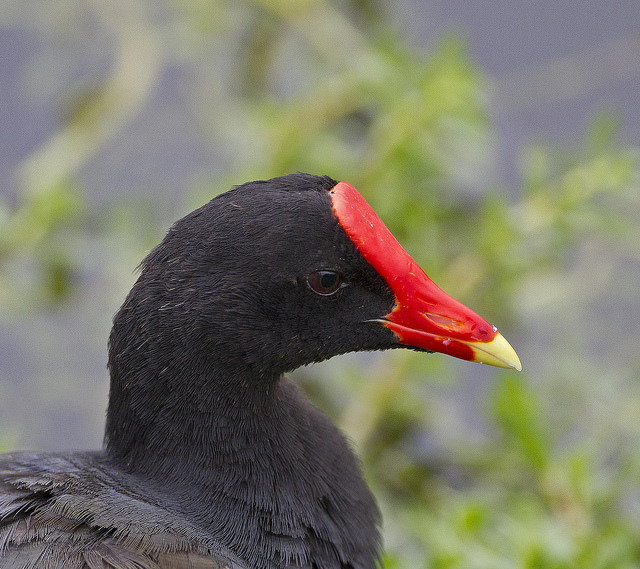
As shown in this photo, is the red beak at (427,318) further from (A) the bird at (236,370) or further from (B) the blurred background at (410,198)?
(B) the blurred background at (410,198)

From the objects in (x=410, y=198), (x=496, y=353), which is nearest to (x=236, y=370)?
(x=496, y=353)

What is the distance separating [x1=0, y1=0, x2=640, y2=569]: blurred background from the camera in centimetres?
286

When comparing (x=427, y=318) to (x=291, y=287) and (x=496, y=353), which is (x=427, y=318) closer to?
(x=496, y=353)

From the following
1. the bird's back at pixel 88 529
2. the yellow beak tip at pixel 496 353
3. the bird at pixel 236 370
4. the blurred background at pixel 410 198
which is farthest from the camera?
the blurred background at pixel 410 198

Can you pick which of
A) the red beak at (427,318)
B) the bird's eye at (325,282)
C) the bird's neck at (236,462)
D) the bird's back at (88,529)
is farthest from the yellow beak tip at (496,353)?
the bird's back at (88,529)

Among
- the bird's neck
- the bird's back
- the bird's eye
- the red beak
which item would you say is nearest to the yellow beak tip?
the red beak

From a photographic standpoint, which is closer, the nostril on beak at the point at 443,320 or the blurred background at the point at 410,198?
the nostril on beak at the point at 443,320

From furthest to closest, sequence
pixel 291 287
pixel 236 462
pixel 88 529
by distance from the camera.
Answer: pixel 236 462, pixel 291 287, pixel 88 529

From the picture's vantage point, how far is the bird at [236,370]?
5.48ft

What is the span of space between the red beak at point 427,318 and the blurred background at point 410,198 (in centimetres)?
72

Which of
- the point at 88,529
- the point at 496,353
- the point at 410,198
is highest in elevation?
the point at 410,198

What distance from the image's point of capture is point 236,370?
1.76 meters

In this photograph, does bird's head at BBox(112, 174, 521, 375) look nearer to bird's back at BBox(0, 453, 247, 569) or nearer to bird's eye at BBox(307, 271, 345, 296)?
bird's eye at BBox(307, 271, 345, 296)

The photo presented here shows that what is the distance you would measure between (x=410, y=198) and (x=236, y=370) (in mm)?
1753
